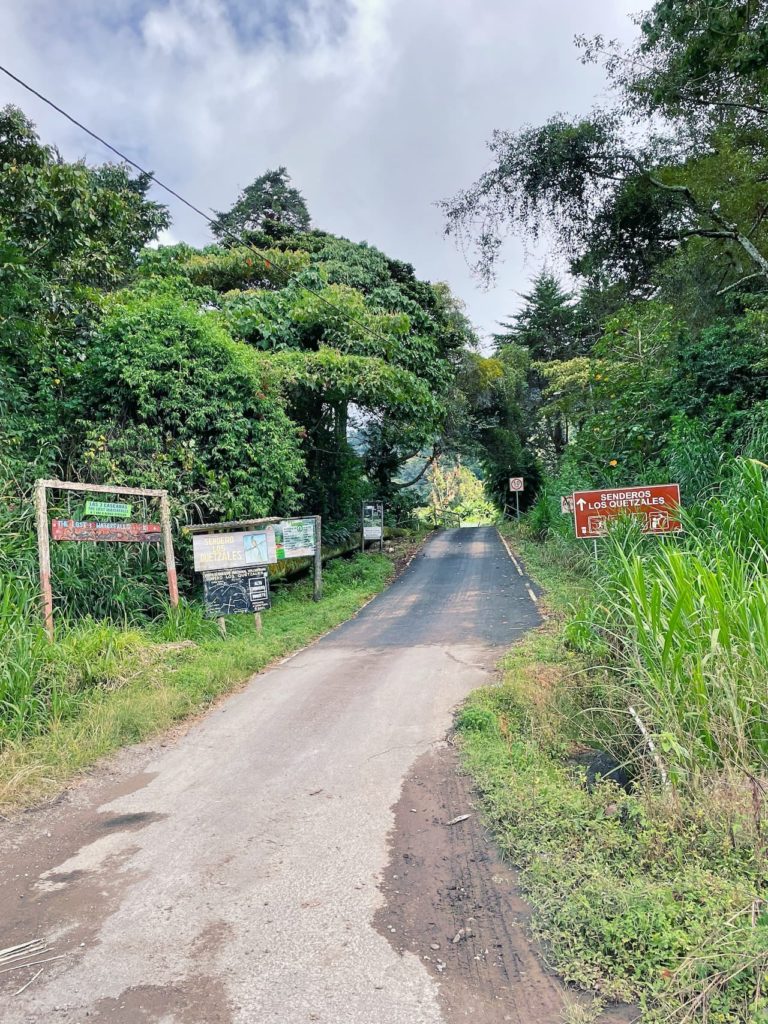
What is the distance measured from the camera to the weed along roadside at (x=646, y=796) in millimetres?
2371

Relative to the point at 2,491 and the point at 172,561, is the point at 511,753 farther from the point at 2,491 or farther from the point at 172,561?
the point at 2,491

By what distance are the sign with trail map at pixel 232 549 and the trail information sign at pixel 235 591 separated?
122mm

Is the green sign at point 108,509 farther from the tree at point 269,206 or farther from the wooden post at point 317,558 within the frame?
the tree at point 269,206

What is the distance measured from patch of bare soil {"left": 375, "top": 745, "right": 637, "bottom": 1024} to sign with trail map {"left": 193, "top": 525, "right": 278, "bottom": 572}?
5.93 metres

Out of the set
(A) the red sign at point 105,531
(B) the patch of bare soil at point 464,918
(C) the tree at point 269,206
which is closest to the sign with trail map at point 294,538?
(A) the red sign at point 105,531

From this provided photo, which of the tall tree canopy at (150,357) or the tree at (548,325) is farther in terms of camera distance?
the tree at (548,325)

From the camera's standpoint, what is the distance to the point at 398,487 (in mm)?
31062

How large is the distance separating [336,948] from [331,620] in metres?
8.81

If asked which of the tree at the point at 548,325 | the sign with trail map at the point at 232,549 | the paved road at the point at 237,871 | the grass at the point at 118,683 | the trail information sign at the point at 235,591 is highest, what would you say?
the tree at the point at 548,325

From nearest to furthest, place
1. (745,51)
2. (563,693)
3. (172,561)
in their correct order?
1. (563,693)
2. (745,51)
3. (172,561)

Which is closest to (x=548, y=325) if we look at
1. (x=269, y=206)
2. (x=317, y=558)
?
(x=269, y=206)

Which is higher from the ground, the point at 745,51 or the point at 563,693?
the point at 745,51

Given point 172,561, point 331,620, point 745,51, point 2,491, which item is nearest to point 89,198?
point 2,491

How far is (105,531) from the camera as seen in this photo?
800 cm
